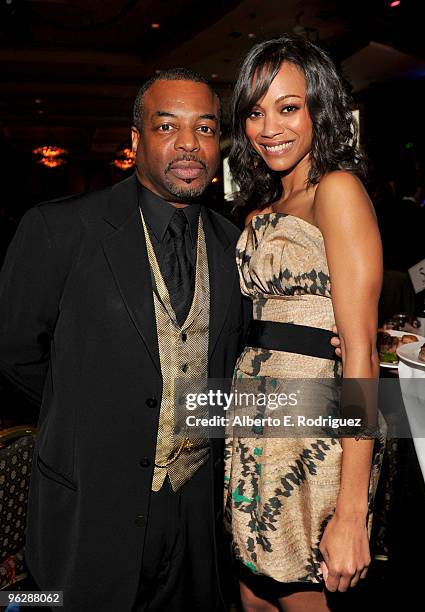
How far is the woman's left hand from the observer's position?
147cm

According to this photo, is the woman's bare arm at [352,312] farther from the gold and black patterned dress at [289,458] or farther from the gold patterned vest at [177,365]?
the gold patterned vest at [177,365]

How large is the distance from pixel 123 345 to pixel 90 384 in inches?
5.8

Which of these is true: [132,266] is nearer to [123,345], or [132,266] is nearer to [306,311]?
[123,345]

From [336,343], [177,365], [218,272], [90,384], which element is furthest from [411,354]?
[90,384]

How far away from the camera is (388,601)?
265 cm

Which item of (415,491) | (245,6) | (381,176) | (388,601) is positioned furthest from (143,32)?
(388,601)

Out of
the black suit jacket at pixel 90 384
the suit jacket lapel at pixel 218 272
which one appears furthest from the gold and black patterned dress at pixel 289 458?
the black suit jacket at pixel 90 384

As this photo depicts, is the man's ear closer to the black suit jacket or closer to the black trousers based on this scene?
the black suit jacket

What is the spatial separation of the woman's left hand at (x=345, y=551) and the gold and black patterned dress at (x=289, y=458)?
7 cm

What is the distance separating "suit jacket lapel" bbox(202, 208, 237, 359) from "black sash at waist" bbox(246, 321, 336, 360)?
0.64ft

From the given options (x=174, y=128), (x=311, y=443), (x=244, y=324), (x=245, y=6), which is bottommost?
(x=311, y=443)

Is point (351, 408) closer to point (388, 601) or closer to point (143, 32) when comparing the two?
point (388, 601)

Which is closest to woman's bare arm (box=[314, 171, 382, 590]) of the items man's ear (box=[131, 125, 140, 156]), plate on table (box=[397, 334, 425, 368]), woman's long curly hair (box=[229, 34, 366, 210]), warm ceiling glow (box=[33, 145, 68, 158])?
woman's long curly hair (box=[229, 34, 366, 210])

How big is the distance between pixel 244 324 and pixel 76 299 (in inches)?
22.4
